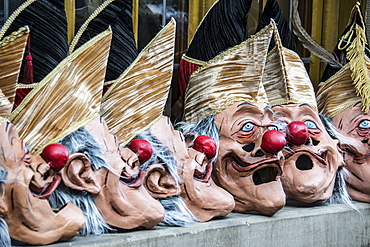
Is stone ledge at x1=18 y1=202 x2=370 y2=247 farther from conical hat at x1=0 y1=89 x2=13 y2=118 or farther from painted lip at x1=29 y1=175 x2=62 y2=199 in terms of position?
conical hat at x1=0 y1=89 x2=13 y2=118

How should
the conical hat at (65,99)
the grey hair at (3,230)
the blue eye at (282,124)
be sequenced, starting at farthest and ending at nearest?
the blue eye at (282,124), the conical hat at (65,99), the grey hair at (3,230)

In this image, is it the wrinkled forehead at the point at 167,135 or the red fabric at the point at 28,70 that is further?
the wrinkled forehead at the point at 167,135

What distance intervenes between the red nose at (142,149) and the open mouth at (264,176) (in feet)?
2.43

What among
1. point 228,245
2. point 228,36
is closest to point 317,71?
point 228,36

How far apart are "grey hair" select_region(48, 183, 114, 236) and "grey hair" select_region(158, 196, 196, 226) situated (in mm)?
280

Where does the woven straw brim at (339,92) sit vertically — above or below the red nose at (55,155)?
below

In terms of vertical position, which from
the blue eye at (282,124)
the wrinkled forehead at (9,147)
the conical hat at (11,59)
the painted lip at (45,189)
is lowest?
the blue eye at (282,124)

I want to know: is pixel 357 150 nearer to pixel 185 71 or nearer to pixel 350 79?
pixel 350 79

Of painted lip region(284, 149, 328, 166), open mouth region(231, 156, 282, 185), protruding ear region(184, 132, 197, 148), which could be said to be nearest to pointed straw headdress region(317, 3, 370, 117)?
painted lip region(284, 149, 328, 166)

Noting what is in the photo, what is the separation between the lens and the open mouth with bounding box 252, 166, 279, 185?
3150 mm

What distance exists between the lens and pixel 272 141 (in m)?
2.81

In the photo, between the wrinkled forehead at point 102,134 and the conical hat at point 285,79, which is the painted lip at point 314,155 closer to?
the conical hat at point 285,79

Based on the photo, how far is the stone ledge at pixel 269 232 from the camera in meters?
2.38

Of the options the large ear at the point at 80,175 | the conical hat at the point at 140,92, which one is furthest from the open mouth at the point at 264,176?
the large ear at the point at 80,175
